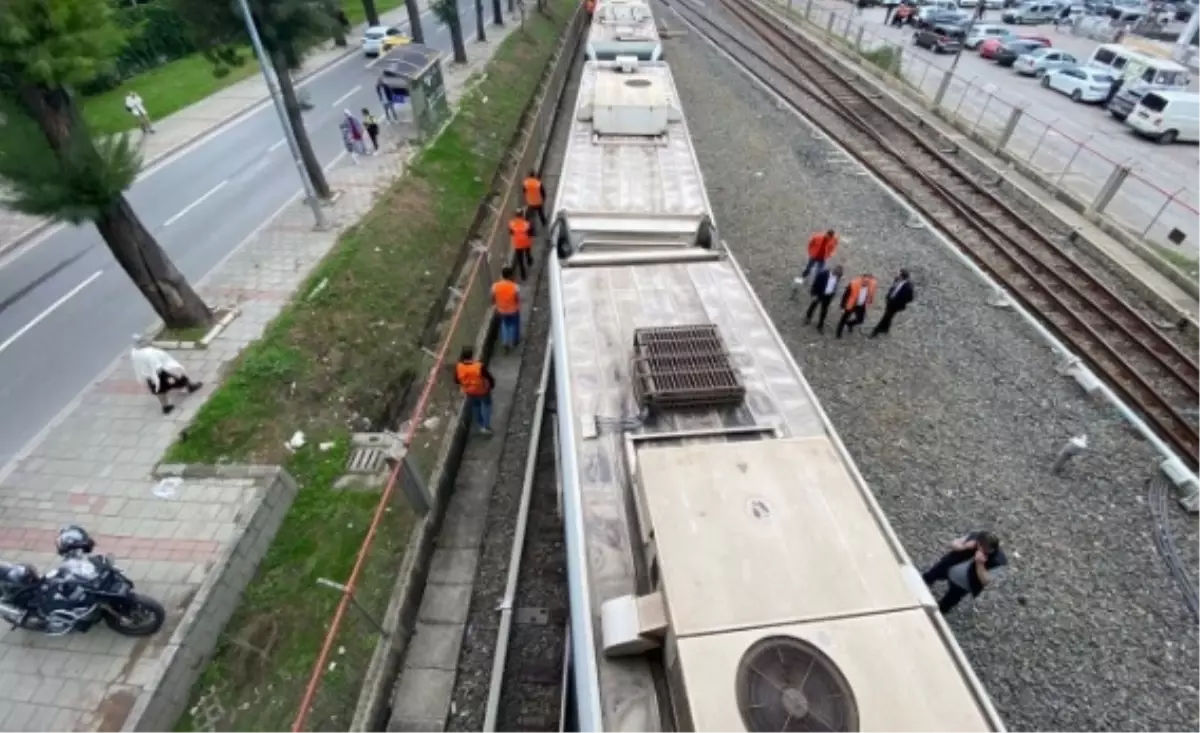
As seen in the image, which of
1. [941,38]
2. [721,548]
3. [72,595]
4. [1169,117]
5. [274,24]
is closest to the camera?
[721,548]

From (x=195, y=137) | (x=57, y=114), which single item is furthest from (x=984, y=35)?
(x=57, y=114)

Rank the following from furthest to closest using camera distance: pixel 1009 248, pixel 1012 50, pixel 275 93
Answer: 1. pixel 1012 50
2. pixel 1009 248
3. pixel 275 93

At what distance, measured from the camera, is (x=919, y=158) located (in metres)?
19.8

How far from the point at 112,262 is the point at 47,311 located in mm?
2209

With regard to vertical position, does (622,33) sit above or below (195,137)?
above

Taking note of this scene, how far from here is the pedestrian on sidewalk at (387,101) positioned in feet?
69.0

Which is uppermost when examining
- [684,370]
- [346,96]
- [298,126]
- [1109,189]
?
[684,370]

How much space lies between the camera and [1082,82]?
2862 cm

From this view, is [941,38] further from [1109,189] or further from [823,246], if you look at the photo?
[823,246]

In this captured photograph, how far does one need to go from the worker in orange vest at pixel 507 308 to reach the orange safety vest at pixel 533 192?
13.1 ft

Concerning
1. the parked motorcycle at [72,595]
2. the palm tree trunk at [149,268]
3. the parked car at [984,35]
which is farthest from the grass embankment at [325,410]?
the parked car at [984,35]

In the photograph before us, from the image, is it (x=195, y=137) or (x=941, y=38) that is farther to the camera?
(x=941, y=38)

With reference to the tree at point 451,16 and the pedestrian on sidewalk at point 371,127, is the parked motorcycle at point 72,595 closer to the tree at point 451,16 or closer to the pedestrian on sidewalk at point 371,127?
A: the pedestrian on sidewalk at point 371,127

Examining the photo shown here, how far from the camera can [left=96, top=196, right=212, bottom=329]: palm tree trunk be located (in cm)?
1041
